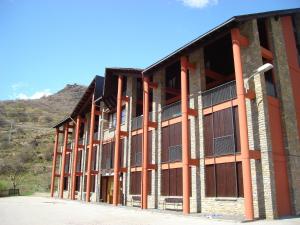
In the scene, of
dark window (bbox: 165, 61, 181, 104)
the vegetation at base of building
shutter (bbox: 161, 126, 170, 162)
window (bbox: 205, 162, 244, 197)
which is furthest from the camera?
the vegetation at base of building

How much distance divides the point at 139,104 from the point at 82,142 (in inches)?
441

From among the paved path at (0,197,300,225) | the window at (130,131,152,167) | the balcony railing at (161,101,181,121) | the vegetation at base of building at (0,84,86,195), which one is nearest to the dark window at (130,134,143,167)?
the window at (130,131,152,167)

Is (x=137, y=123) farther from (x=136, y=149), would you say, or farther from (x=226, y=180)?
(x=226, y=180)

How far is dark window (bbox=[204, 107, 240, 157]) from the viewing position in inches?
616

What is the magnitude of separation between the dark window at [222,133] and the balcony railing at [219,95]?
0.64 meters

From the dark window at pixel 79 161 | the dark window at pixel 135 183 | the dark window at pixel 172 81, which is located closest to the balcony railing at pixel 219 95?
the dark window at pixel 172 81

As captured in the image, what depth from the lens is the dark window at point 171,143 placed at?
1947 centimetres

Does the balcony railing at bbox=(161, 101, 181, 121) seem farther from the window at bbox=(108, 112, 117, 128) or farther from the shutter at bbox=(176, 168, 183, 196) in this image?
the window at bbox=(108, 112, 117, 128)

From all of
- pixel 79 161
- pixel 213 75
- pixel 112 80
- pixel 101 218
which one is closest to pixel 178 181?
pixel 101 218

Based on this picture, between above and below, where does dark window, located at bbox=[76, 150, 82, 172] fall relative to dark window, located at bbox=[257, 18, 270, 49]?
below

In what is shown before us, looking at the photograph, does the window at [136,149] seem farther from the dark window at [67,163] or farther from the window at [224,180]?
the dark window at [67,163]

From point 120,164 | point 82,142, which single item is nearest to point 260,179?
point 120,164

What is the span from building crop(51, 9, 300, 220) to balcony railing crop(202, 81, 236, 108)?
0.06 metres

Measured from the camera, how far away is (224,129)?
53.5ft
